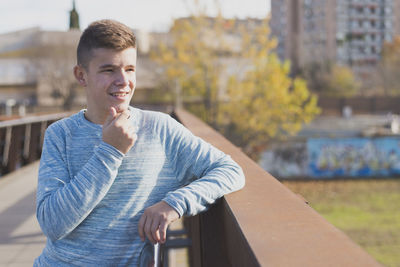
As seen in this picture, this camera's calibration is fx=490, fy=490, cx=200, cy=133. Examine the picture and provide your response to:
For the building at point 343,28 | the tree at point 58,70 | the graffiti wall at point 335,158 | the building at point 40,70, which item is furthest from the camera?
the building at point 343,28

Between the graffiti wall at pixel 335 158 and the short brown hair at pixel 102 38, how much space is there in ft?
83.8

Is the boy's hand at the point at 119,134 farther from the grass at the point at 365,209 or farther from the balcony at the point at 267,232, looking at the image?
the grass at the point at 365,209

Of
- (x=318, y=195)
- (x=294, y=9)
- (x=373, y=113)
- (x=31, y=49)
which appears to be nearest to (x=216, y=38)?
(x=318, y=195)

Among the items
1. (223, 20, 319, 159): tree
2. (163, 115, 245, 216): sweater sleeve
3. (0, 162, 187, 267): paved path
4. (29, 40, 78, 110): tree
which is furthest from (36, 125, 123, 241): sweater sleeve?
(29, 40, 78, 110): tree

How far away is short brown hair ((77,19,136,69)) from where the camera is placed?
165 centimetres

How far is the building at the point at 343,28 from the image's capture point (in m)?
71.6

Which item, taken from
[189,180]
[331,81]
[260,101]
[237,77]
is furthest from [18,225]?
[331,81]

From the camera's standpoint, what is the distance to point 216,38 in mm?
25656

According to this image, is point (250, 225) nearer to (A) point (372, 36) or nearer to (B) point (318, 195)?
(B) point (318, 195)

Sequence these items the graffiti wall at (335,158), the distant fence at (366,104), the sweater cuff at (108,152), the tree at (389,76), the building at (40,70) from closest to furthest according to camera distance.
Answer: the sweater cuff at (108,152), the graffiti wall at (335,158), the building at (40,70), the distant fence at (366,104), the tree at (389,76)

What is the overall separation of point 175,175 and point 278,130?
26.2 meters

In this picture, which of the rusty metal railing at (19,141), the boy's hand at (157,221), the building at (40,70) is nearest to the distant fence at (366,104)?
the building at (40,70)

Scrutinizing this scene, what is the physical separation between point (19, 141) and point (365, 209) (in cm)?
1547

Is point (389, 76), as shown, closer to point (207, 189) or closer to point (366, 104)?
point (366, 104)
